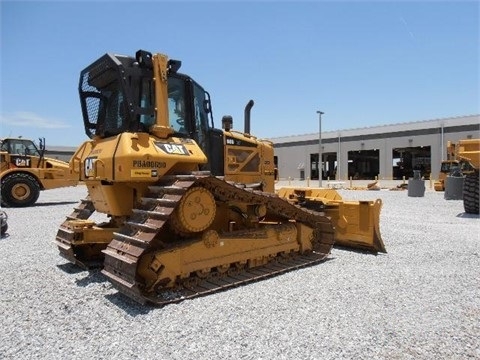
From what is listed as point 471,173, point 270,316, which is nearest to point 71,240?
point 270,316

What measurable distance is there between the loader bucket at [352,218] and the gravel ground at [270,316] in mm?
589

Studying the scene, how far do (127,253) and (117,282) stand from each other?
34cm

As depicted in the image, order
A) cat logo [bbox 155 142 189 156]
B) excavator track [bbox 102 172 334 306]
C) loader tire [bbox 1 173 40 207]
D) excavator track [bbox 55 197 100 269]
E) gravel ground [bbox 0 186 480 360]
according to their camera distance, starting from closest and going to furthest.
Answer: gravel ground [bbox 0 186 480 360] → excavator track [bbox 102 172 334 306] → cat logo [bbox 155 142 189 156] → excavator track [bbox 55 197 100 269] → loader tire [bbox 1 173 40 207]

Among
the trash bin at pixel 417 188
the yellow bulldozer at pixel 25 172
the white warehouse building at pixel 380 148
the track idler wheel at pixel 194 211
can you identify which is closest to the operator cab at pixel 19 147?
the yellow bulldozer at pixel 25 172

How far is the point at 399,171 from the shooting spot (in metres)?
51.2

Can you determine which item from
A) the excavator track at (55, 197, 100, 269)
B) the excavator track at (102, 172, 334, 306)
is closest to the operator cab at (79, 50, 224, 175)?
the excavator track at (102, 172, 334, 306)

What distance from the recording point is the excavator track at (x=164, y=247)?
437cm

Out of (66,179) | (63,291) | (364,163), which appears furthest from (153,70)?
(364,163)

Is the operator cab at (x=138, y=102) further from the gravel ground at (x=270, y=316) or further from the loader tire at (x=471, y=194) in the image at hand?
the loader tire at (x=471, y=194)

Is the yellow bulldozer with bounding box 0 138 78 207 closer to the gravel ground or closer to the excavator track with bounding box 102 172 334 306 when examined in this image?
the gravel ground

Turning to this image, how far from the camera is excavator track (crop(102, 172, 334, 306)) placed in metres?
4.37

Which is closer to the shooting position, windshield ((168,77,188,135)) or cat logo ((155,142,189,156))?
cat logo ((155,142,189,156))

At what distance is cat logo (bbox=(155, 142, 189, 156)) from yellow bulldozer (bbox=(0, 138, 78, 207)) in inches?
499

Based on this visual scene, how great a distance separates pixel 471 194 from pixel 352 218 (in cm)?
783
